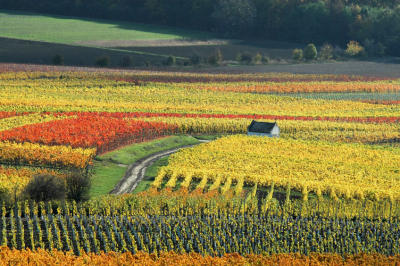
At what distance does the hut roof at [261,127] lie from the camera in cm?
8150

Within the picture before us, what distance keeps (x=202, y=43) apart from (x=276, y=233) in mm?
133655

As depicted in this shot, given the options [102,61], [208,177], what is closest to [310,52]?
[102,61]

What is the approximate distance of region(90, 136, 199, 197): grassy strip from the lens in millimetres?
60425

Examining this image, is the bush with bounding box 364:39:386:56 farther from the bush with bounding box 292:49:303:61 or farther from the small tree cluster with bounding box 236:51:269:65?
the small tree cluster with bounding box 236:51:269:65

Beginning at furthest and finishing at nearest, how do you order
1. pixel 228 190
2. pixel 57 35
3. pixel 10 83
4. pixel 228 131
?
pixel 57 35 → pixel 10 83 → pixel 228 131 → pixel 228 190

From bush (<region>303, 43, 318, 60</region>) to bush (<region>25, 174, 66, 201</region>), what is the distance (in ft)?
399

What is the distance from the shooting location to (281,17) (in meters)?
190

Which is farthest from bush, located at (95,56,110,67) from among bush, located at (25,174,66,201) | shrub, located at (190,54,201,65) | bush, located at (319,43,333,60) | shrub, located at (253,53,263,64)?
bush, located at (25,174,66,201)

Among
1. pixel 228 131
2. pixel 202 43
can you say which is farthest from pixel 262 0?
pixel 228 131

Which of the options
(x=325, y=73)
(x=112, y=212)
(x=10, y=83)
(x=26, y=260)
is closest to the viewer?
(x=26, y=260)

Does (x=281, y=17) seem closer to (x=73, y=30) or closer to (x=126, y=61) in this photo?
(x=73, y=30)

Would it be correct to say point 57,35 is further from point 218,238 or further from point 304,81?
point 218,238

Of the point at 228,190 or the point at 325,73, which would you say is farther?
the point at 325,73

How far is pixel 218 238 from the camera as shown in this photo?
1768 inches
